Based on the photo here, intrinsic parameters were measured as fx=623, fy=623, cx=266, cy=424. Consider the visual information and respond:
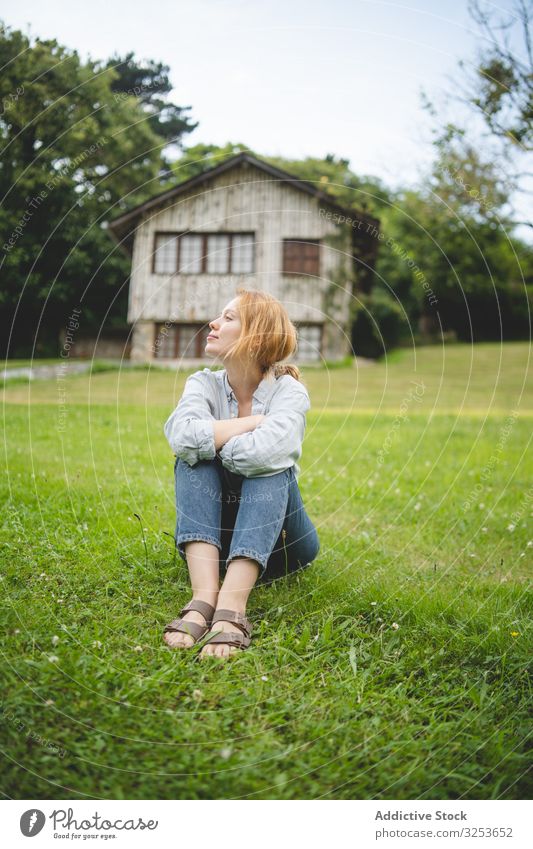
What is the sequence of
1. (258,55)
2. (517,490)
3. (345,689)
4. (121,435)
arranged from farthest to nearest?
(121,435)
(517,490)
(258,55)
(345,689)

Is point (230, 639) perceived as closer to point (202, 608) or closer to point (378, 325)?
point (202, 608)

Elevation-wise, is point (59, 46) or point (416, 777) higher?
point (59, 46)

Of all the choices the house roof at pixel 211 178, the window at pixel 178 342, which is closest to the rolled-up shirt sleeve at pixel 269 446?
the house roof at pixel 211 178

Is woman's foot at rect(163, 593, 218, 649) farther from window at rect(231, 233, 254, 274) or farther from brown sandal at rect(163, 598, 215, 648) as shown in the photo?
window at rect(231, 233, 254, 274)

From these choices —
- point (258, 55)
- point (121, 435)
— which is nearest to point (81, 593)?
point (258, 55)

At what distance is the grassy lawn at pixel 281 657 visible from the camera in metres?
1.90

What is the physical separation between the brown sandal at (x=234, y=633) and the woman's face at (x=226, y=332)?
121 centimetres

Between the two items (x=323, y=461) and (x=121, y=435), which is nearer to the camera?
(x=323, y=461)

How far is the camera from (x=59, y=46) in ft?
13.3

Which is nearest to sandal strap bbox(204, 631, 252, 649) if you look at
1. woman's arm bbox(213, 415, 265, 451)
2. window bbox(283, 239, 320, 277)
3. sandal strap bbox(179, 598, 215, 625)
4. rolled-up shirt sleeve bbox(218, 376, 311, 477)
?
sandal strap bbox(179, 598, 215, 625)

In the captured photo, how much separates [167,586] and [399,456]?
437 centimetres

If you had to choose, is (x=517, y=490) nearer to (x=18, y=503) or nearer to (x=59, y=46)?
(x=18, y=503)

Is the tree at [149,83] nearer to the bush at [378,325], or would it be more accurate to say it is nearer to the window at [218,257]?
the window at [218,257]
